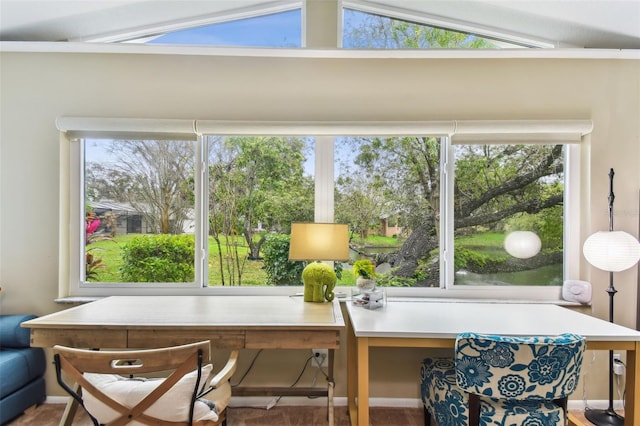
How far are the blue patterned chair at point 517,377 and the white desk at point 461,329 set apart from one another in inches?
7.1

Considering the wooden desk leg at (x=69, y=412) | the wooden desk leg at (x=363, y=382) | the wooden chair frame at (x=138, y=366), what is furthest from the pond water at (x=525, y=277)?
the wooden desk leg at (x=69, y=412)

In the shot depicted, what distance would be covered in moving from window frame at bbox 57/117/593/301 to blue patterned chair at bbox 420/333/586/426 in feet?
3.10

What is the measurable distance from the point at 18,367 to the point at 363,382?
2138mm

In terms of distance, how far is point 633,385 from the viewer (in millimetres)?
1646

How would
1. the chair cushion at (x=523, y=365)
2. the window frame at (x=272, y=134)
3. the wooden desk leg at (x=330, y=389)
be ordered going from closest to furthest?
the chair cushion at (x=523, y=365), the wooden desk leg at (x=330, y=389), the window frame at (x=272, y=134)

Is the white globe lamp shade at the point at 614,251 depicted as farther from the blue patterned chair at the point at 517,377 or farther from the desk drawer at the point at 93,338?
the desk drawer at the point at 93,338

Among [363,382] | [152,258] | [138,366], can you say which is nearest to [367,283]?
[363,382]

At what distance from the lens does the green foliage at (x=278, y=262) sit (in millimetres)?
2438

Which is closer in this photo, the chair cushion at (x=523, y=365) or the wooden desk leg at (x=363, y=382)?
the chair cushion at (x=523, y=365)

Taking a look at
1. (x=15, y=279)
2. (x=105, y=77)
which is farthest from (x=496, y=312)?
(x=15, y=279)

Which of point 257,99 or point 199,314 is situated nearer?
point 199,314

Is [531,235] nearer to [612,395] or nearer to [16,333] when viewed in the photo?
[612,395]

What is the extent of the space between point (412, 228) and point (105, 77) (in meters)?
2.50

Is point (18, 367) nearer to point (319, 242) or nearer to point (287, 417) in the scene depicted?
point (287, 417)
